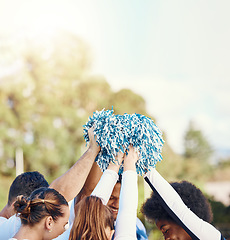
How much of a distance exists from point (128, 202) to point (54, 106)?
19.9 meters

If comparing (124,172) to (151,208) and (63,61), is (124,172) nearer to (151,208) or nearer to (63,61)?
(151,208)

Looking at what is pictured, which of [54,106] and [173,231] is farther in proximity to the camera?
[54,106]

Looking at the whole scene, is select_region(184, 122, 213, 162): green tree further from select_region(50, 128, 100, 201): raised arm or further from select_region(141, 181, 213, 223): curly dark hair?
select_region(50, 128, 100, 201): raised arm

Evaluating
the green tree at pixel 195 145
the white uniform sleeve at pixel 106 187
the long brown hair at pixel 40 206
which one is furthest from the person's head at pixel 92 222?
the green tree at pixel 195 145

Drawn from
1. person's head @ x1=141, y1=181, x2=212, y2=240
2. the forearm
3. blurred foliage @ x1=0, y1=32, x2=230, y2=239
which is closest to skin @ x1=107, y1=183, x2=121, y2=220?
person's head @ x1=141, y1=181, x2=212, y2=240

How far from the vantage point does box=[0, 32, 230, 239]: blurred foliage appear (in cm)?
1973

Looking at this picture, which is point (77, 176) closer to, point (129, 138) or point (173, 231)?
point (129, 138)

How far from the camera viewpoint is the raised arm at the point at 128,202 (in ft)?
4.86

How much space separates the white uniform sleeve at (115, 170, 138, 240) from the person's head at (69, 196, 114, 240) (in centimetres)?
6

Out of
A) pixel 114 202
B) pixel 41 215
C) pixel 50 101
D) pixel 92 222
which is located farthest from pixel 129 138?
pixel 50 101

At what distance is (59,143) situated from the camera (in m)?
19.7

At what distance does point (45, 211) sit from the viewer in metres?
1.68

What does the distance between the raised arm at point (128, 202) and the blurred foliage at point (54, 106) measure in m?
17.3

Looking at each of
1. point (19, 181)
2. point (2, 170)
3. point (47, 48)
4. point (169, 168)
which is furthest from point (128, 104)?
point (19, 181)
